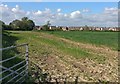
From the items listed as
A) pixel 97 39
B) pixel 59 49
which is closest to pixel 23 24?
pixel 97 39

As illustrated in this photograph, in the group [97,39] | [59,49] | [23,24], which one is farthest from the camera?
[23,24]

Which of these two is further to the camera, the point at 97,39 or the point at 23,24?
the point at 23,24

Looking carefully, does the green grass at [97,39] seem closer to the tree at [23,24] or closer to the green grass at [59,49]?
the green grass at [59,49]

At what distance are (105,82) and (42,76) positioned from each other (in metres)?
2.32

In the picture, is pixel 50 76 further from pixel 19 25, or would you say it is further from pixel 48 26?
pixel 48 26

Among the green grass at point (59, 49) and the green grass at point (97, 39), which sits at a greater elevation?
the green grass at point (59, 49)

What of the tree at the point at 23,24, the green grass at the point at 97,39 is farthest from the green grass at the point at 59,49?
the tree at the point at 23,24

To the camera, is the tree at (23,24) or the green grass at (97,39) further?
the tree at (23,24)

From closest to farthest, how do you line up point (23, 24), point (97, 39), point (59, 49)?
point (59, 49)
point (97, 39)
point (23, 24)

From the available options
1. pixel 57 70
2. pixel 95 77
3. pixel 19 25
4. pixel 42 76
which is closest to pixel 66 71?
pixel 57 70

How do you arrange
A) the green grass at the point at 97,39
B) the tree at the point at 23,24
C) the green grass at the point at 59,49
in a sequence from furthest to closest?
1. the tree at the point at 23,24
2. the green grass at the point at 97,39
3. the green grass at the point at 59,49

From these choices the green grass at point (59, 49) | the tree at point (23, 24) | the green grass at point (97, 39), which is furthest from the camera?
the tree at point (23, 24)

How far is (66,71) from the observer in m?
14.8

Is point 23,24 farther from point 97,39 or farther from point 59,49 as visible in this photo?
point 59,49
